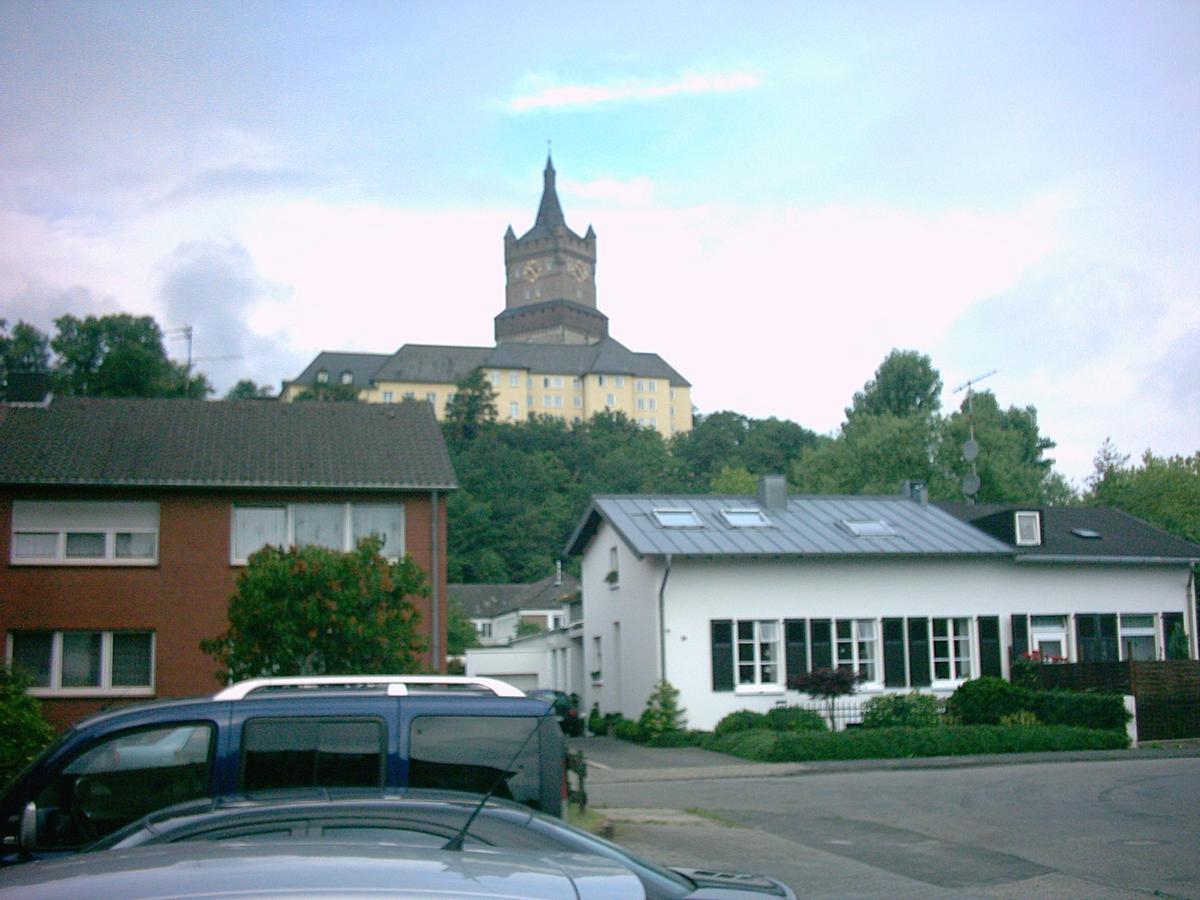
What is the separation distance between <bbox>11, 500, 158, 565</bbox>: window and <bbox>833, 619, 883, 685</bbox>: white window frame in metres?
17.1

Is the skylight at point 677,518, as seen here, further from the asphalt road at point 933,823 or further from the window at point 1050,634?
the window at point 1050,634

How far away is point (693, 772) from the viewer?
2420 centimetres

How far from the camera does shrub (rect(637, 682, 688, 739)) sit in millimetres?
30953

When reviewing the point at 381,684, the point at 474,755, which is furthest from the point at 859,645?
the point at 474,755

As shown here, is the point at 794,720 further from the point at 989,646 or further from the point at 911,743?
the point at 989,646

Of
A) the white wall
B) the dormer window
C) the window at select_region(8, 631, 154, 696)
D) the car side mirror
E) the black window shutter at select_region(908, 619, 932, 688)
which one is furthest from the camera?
the dormer window

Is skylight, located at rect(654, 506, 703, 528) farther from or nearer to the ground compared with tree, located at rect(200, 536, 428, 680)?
farther from the ground

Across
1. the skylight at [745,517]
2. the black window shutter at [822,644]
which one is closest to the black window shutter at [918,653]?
the black window shutter at [822,644]

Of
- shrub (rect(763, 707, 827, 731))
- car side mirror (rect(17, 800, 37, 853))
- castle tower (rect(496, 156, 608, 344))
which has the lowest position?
shrub (rect(763, 707, 827, 731))

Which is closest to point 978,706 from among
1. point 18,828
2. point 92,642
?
point 92,642

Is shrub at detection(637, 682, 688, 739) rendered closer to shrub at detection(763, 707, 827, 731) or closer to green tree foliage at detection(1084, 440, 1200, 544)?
shrub at detection(763, 707, 827, 731)

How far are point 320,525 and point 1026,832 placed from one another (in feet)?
53.0

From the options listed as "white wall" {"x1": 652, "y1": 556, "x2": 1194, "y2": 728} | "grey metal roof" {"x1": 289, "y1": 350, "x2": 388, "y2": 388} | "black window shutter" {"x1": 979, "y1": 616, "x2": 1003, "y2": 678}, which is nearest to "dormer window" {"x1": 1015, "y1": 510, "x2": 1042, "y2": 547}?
"white wall" {"x1": 652, "y1": 556, "x2": 1194, "y2": 728}

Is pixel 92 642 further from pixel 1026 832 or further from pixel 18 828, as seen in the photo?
pixel 18 828
